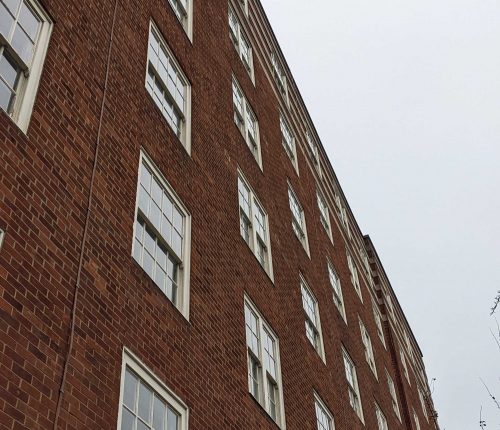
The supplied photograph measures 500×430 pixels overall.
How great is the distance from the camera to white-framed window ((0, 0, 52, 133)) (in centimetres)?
762

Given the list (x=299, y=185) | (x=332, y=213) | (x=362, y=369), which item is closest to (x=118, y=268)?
(x=299, y=185)

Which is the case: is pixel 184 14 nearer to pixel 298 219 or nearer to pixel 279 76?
pixel 298 219

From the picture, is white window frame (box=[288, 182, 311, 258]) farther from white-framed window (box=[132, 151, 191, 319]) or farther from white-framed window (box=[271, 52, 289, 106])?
white-framed window (box=[132, 151, 191, 319])

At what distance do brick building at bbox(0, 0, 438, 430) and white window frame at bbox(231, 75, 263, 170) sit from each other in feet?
0.29

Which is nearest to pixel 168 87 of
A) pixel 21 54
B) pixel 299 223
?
pixel 21 54

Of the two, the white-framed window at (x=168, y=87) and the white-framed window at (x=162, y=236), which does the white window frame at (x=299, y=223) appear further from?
the white-framed window at (x=162, y=236)

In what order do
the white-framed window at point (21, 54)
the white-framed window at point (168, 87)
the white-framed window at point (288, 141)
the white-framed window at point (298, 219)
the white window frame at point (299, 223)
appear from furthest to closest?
the white-framed window at point (288, 141)
the white-framed window at point (298, 219)
the white window frame at point (299, 223)
the white-framed window at point (168, 87)
the white-framed window at point (21, 54)

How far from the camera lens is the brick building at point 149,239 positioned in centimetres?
689

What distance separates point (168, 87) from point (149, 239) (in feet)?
12.8

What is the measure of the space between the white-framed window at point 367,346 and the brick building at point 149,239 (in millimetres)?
5080

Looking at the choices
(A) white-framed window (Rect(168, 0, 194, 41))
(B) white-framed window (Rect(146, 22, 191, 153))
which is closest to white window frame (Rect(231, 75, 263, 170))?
(A) white-framed window (Rect(168, 0, 194, 41))

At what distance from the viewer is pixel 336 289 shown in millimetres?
23484

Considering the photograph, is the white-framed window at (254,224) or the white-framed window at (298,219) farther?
the white-framed window at (298,219)

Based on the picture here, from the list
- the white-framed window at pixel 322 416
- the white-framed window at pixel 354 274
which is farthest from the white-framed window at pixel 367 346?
the white-framed window at pixel 322 416
